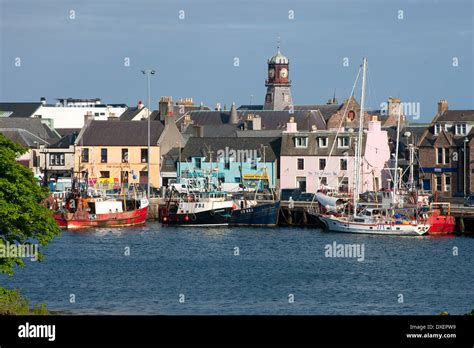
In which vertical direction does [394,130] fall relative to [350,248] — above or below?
above

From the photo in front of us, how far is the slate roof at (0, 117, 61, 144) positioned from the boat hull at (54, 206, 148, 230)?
36.1 metres

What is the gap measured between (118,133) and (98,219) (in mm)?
23753

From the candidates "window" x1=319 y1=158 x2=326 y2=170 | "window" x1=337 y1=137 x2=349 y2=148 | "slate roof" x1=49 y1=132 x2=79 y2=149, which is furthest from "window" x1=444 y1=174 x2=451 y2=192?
"slate roof" x1=49 y1=132 x2=79 y2=149

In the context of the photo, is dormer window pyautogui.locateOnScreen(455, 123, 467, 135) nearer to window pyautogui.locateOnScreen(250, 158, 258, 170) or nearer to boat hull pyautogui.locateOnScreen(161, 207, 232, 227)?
window pyautogui.locateOnScreen(250, 158, 258, 170)

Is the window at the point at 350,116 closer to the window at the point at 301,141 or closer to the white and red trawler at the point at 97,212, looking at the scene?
the window at the point at 301,141

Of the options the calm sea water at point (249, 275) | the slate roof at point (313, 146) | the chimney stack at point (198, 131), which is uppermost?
the chimney stack at point (198, 131)

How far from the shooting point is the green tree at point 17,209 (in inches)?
1591

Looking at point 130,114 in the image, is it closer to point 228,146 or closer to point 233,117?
point 233,117

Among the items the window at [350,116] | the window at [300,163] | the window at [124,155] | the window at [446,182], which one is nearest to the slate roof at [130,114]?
the window at [350,116]

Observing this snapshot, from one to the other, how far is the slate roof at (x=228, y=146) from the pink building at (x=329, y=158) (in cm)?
145

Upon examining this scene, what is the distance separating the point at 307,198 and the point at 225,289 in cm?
4688
